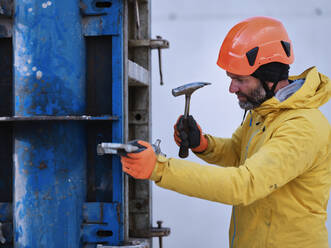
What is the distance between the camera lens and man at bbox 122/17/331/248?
1390 mm

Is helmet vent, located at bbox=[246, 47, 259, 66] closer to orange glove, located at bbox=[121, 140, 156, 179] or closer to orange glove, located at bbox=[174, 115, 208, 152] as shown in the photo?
orange glove, located at bbox=[174, 115, 208, 152]

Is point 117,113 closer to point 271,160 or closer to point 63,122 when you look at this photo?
point 63,122

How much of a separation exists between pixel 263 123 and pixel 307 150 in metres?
0.27

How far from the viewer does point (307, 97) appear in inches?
64.6

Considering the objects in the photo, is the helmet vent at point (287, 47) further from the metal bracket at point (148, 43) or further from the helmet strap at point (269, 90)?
the metal bracket at point (148, 43)

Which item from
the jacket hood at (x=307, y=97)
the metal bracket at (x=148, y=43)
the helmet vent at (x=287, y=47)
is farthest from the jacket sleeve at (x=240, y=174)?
the metal bracket at (x=148, y=43)

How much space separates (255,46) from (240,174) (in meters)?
0.58

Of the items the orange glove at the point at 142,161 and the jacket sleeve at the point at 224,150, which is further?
the jacket sleeve at the point at 224,150

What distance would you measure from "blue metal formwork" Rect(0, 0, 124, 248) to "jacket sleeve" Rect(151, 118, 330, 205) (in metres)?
0.34

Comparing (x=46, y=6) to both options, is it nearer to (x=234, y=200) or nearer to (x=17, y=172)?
(x=17, y=172)

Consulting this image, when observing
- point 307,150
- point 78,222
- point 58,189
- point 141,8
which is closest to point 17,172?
point 58,189

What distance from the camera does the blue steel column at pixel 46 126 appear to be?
1597mm

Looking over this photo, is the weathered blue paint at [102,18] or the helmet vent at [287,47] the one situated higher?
the weathered blue paint at [102,18]

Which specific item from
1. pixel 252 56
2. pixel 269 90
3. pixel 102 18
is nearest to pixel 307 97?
pixel 269 90
